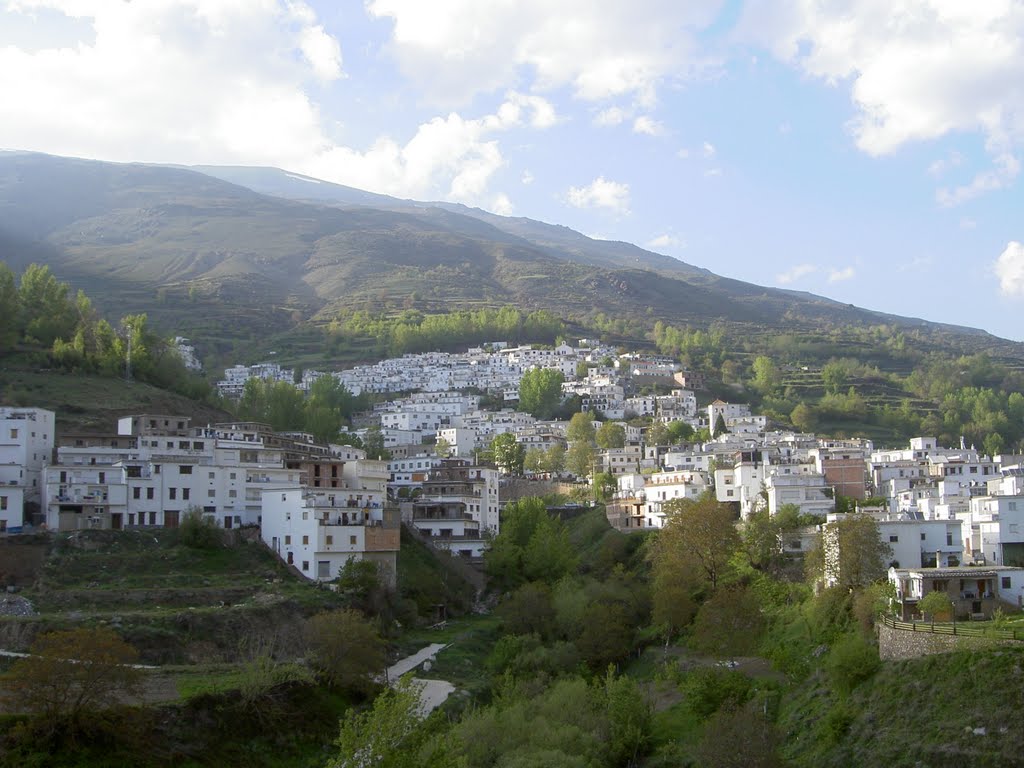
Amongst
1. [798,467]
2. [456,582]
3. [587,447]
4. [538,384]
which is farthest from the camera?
[538,384]

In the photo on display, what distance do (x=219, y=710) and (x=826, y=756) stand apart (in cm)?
1693

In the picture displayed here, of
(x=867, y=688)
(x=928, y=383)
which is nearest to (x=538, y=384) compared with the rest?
(x=928, y=383)

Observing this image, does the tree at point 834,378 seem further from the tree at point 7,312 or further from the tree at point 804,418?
the tree at point 7,312

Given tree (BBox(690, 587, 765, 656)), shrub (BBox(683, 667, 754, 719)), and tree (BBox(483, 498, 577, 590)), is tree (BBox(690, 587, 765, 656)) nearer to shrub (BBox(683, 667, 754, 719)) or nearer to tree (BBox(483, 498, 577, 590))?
shrub (BBox(683, 667, 754, 719))

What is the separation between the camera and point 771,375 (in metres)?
126

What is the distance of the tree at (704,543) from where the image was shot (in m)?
50.1

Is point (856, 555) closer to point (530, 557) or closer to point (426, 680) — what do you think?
point (426, 680)

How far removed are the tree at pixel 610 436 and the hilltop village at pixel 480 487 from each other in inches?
5.7

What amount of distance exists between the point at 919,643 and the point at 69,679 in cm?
2296

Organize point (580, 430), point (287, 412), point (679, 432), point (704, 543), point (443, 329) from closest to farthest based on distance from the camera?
1. point (704, 543)
2. point (287, 412)
3. point (679, 432)
4. point (580, 430)
5. point (443, 329)

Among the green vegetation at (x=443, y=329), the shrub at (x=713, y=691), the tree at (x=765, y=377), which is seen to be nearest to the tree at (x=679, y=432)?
the tree at (x=765, y=377)

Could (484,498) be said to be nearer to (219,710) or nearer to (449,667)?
(449,667)

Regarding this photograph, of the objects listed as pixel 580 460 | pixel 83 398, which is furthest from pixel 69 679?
pixel 580 460

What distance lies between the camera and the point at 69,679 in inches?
1198
